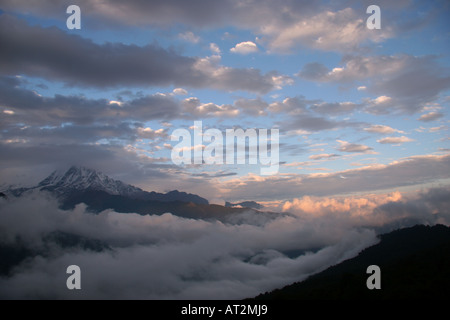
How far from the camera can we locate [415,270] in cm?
12912
